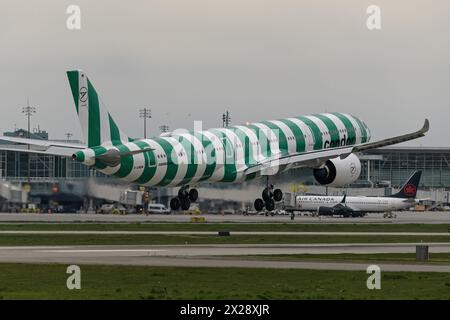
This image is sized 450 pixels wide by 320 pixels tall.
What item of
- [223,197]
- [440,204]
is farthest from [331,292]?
[440,204]

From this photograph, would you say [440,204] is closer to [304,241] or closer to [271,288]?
[304,241]

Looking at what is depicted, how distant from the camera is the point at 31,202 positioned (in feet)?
430

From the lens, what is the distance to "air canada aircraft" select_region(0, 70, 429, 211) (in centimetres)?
8088

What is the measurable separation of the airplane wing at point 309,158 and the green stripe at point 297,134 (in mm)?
610

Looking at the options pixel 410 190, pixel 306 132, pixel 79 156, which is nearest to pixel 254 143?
pixel 306 132

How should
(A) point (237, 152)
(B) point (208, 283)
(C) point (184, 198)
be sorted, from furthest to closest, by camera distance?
(C) point (184, 198)
(A) point (237, 152)
(B) point (208, 283)

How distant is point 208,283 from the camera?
4556cm

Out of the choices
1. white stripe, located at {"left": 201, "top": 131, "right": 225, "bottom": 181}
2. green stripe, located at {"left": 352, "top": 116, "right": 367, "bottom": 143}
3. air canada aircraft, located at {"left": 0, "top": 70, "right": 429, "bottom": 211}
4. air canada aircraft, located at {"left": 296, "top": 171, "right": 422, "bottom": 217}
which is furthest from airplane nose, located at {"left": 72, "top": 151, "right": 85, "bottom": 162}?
air canada aircraft, located at {"left": 296, "top": 171, "right": 422, "bottom": 217}

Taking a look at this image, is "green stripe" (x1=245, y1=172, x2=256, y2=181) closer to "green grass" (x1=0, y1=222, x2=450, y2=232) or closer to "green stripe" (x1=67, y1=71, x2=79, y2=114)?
"green grass" (x1=0, y1=222, x2=450, y2=232)

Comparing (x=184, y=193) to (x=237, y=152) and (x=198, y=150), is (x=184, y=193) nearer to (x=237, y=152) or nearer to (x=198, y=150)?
(x=237, y=152)

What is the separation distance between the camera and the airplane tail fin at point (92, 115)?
81.7 metres

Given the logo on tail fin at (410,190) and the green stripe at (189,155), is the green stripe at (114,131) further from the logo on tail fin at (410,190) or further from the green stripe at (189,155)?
the logo on tail fin at (410,190)

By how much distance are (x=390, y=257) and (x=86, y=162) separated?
2550 centimetres

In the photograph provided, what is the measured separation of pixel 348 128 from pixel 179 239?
834 inches
